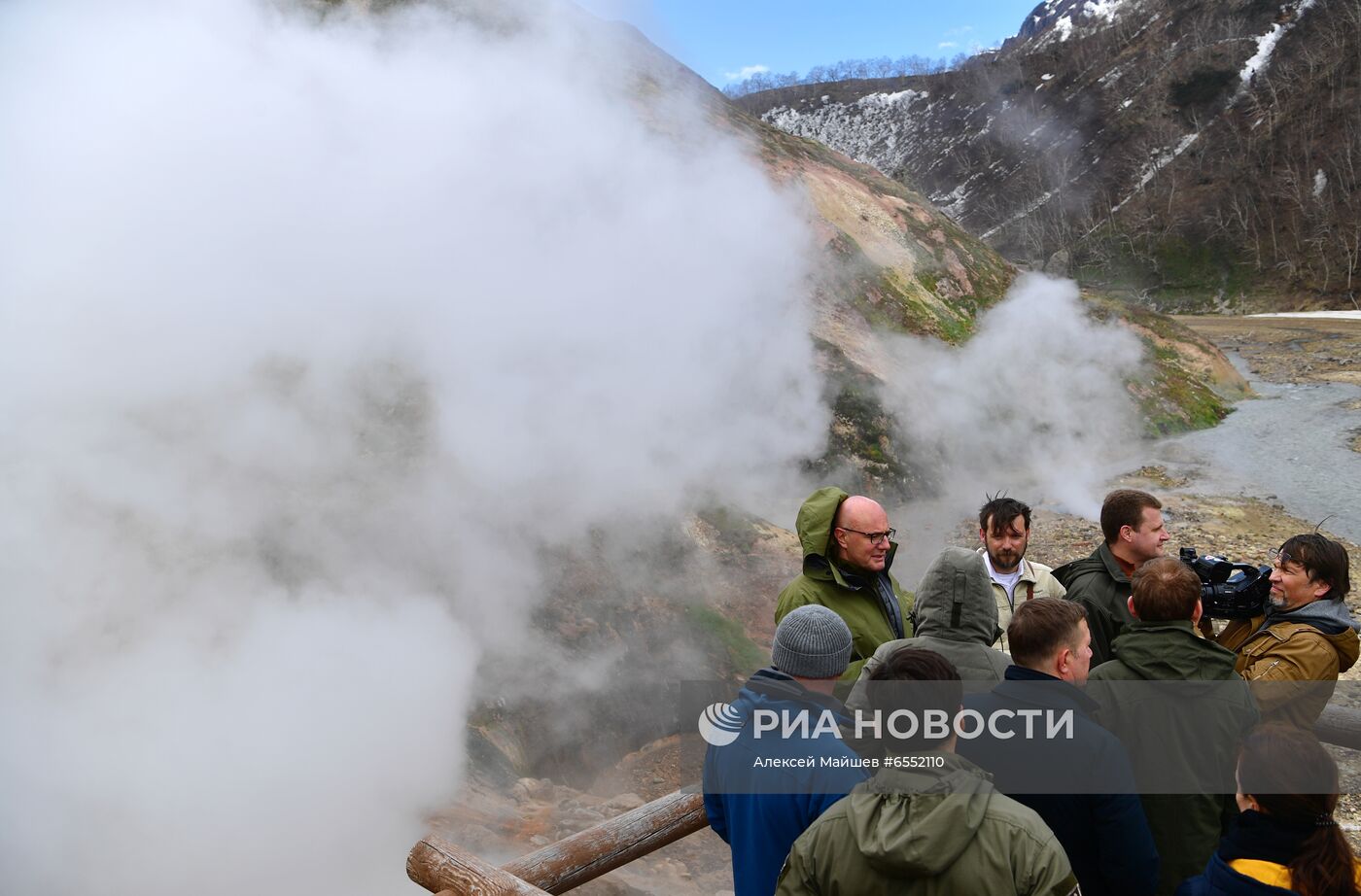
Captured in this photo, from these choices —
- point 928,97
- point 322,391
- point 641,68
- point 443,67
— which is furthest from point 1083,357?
point 928,97

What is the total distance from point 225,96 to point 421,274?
76.8 inches

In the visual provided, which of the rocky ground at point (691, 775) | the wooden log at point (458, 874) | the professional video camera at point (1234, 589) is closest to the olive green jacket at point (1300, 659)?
the professional video camera at point (1234, 589)

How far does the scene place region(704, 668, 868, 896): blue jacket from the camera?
196cm

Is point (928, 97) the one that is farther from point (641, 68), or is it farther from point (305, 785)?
point (305, 785)

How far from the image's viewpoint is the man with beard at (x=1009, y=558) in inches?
136

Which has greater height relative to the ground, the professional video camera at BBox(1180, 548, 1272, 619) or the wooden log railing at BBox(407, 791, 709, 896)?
the professional video camera at BBox(1180, 548, 1272, 619)

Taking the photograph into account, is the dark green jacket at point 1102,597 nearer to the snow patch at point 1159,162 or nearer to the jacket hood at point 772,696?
the jacket hood at point 772,696

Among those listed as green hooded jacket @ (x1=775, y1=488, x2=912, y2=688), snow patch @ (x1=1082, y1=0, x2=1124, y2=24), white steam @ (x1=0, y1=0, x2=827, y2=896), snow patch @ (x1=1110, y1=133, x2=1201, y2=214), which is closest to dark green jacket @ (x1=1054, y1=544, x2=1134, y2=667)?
green hooded jacket @ (x1=775, y1=488, x2=912, y2=688)

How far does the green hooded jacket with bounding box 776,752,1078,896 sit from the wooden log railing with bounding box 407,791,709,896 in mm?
1106

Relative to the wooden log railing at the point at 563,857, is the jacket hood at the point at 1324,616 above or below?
above

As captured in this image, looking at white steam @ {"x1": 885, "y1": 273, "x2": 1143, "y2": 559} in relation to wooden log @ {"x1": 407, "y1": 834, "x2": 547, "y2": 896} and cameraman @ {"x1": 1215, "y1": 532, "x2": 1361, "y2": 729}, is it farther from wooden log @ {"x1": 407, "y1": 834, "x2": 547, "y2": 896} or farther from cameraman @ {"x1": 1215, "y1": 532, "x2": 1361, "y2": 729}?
wooden log @ {"x1": 407, "y1": 834, "x2": 547, "y2": 896}

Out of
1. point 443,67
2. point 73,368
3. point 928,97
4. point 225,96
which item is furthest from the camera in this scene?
point 928,97

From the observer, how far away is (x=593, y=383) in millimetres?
8047

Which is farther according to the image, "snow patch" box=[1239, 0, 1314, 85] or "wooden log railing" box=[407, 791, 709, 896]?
"snow patch" box=[1239, 0, 1314, 85]
